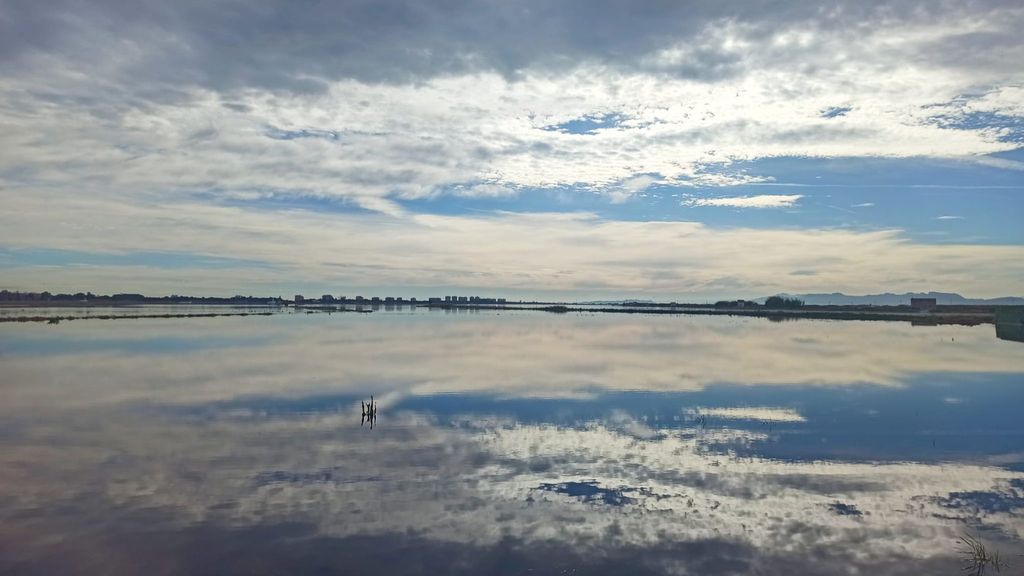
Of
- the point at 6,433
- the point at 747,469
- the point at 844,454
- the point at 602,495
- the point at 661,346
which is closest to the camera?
the point at 602,495

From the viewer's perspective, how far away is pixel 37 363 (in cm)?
3903

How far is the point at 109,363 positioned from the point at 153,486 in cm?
2885

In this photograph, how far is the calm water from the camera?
459 inches

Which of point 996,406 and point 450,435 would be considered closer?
point 450,435

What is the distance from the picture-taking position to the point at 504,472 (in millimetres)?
16562

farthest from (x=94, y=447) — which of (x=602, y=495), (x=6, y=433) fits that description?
(x=602, y=495)

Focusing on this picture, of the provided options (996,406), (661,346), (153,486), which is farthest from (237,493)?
A: (661,346)

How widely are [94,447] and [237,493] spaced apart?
735 cm

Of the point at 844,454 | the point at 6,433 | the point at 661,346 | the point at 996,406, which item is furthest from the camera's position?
the point at 661,346

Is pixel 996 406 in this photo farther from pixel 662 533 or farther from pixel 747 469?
pixel 662 533

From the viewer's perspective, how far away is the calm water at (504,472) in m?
11.7

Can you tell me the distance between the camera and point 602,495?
48.3 feet

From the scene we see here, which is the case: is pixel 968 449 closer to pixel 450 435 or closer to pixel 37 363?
pixel 450 435

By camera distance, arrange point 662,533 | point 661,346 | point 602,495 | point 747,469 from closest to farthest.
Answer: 1. point 662,533
2. point 602,495
3. point 747,469
4. point 661,346
